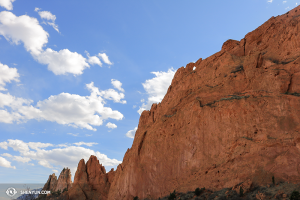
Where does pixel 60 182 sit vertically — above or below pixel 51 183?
above

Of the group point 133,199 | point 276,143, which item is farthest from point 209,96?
point 133,199

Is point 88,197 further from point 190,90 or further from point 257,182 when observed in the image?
point 257,182

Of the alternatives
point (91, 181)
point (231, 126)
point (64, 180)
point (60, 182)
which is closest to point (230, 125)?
point (231, 126)

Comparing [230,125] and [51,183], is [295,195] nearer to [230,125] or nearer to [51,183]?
[230,125]

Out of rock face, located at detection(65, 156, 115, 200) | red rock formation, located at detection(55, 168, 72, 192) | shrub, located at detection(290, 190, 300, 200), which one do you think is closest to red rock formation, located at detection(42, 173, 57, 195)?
red rock formation, located at detection(55, 168, 72, 192)

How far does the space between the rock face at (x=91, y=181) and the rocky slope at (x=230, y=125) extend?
12.6 meters

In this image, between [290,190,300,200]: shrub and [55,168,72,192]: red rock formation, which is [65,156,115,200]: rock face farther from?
[290,190,300,200]: shrub

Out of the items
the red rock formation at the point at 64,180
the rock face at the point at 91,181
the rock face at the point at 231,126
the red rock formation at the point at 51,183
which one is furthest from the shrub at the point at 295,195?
the red rock formation at the point at 51,183

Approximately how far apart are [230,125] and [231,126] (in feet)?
0.81

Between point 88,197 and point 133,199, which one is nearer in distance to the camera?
point 133,199

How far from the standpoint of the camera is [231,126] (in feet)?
109

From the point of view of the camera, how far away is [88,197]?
197 ft

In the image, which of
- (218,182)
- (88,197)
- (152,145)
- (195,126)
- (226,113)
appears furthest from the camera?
(88,197)

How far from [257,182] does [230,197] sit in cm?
384
